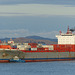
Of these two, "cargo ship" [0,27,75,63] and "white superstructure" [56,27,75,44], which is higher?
"white superstructure" [56,27,75,44]

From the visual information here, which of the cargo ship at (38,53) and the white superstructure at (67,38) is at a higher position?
the white superstructure at (67,38)

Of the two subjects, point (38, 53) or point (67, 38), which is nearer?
point (38, 53)

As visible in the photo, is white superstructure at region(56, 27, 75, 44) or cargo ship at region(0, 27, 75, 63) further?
white superstructure at region(56, 27, 75, 44)

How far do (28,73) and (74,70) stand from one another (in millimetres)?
9694

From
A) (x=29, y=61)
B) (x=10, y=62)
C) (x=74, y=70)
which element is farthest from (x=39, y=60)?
(x=74, y=70)

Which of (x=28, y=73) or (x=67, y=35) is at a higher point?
(x=67, y=35)

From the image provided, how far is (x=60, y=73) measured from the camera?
76625 mm

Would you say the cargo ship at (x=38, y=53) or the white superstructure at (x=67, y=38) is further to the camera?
the white superstructure at (x=67, y=38)

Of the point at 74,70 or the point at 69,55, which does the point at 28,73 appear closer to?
the point at 74,70

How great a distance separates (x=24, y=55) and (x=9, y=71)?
2477 centimetres

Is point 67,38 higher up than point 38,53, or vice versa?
point 67,38

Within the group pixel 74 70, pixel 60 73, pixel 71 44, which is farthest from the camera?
pixel 71 44

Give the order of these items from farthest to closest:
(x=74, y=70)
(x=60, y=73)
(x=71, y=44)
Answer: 1. (x=71, y=44)
2. (x=74, y=70)
3. (x=60, y=73)

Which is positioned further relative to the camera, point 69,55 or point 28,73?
point 69,55
